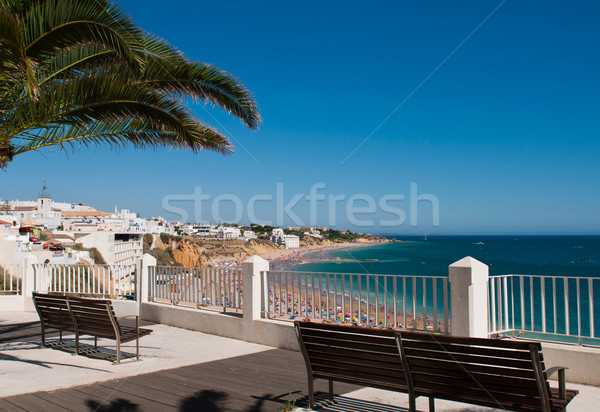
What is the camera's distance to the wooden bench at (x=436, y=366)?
316 cm

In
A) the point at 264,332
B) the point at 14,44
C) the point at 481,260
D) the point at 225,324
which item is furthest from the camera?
the point at 481,260

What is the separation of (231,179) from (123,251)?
52817 millimetres

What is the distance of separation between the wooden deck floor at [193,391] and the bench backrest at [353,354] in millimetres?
729

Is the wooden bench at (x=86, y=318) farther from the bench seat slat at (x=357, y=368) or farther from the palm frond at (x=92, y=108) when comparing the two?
the bench seat slat at (x=357, y=368)

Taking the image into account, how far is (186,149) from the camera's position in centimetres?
942

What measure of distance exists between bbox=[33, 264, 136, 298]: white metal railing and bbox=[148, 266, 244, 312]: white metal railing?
96cm

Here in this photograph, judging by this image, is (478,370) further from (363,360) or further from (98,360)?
(98,360)

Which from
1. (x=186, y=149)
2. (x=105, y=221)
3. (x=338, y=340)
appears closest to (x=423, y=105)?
(x=186, y=149)

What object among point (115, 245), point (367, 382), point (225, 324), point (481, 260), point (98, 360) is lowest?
point (481, 260)

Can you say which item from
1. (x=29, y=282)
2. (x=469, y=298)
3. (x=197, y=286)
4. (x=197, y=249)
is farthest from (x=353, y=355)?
(x=197, y=249)

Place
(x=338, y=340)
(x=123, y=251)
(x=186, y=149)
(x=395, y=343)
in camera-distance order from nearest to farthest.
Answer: (x=395, y=343), (x=338, y=340), (x=186, y=149), (x=123, y=251)

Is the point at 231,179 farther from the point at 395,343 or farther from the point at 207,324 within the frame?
the point at 395,343

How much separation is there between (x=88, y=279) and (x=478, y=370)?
1019 centimetres

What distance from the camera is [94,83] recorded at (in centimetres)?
645
